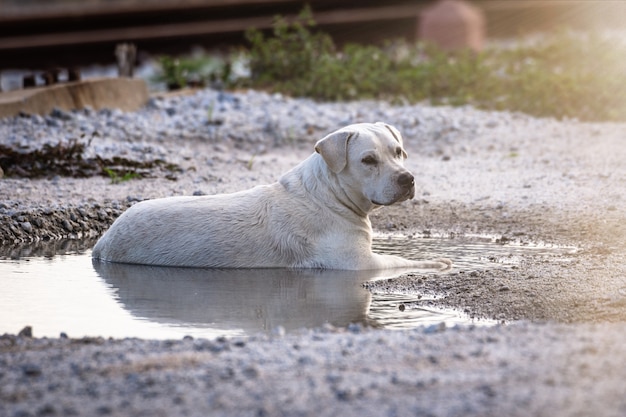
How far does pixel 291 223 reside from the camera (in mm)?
7895

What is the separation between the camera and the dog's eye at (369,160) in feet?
25.6

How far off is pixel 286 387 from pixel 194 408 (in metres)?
0.43

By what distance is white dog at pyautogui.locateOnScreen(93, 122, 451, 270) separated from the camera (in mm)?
7793

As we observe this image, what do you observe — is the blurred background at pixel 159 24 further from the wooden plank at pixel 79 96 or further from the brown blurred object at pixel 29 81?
the brown blurred object at pixel 29 81

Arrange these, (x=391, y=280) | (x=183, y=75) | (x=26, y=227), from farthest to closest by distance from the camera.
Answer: (x=183, y=75) → (x=26, y=227) → (x=391, y=280)

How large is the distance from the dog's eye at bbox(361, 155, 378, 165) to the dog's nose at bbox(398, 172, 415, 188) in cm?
29

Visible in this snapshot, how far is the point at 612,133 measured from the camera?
13.7 m

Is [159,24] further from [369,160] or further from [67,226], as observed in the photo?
[369,160]

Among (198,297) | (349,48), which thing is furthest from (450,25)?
(198,297)

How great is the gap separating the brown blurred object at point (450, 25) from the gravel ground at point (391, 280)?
236 inches

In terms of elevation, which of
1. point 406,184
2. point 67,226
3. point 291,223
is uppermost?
point 406,184

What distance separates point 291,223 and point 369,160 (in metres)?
0.75

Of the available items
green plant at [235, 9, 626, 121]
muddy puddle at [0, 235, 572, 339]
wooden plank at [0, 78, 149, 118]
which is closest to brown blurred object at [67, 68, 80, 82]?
wooden plank at [0, 78, 149, 118]

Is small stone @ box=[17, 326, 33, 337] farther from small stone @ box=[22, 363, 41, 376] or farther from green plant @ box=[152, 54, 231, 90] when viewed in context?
green plant @ box=[152, 54, 231, 90]
